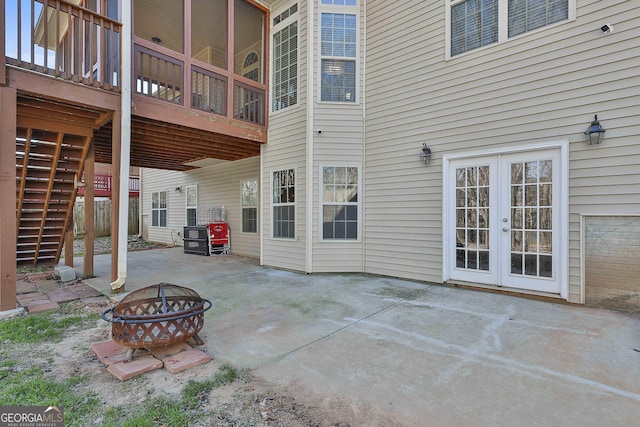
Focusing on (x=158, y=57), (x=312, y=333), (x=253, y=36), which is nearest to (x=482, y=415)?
(x=312, y=333)

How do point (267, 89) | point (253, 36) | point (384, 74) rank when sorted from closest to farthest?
point (384, 74) < point (267, 89) < point (253, 36)

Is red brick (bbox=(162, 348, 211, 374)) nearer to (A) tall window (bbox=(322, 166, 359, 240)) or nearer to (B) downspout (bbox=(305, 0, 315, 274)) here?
(B) downspout (bbox=(305, 0, 315, 274))

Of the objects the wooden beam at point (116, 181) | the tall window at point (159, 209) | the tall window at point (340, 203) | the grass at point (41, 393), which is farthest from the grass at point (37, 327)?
the tall window at point (159, 209)

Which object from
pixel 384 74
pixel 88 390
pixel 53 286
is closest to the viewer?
pixel 88 390

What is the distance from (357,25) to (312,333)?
5.66 metres

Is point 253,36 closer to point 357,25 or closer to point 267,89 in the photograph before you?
point 267,89

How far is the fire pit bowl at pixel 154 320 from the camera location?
2.31m

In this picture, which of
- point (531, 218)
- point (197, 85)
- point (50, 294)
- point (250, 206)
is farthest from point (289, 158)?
point (50, 294)

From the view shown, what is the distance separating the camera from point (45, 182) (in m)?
5.36

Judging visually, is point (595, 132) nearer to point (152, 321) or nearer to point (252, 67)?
point (152, 321)

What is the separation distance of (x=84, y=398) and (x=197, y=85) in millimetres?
4872

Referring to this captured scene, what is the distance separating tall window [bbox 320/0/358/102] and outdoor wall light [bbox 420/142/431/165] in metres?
1.77

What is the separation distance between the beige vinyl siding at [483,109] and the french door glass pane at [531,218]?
254 mm

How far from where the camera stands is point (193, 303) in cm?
287
